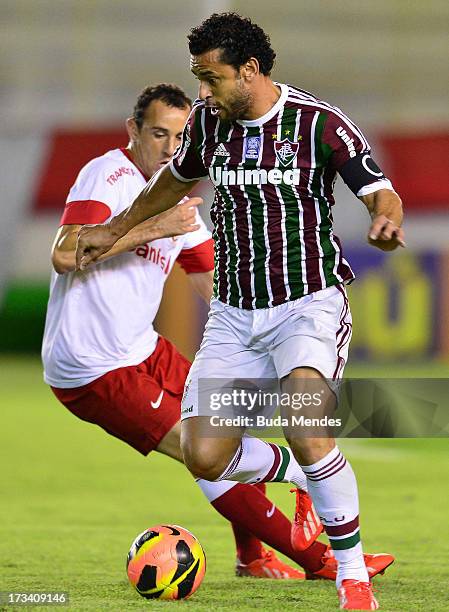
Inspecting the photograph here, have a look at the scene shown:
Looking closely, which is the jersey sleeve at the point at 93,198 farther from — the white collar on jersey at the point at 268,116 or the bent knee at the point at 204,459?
the bent knee at the point at 204,459

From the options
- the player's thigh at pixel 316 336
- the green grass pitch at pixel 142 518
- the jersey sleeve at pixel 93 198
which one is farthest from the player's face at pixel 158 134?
the green grass pitch at pixel 142 518

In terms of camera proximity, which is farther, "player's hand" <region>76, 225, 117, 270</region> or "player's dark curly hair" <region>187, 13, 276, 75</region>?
"player's hand" <region>76, 225, 117, 270</region>

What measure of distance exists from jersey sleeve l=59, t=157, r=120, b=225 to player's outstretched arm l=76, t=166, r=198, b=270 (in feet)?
1.64

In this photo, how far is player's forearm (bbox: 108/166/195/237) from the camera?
14.9ft

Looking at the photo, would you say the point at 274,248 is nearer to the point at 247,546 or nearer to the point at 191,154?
the point at 191,154

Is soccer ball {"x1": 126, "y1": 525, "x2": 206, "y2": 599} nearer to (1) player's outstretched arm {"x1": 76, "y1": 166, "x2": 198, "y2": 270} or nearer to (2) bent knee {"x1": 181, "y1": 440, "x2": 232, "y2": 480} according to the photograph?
(2) bent knee {"x1": 181, "y1": 440, "x2": 232, "y2": 480}

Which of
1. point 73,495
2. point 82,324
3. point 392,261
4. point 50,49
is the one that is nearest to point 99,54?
point 50,49

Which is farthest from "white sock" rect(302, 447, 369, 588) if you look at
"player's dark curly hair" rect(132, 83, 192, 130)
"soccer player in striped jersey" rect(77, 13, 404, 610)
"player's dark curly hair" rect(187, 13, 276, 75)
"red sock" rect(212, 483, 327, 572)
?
"player's dark curly hair" rect(132, 83, 192, 130)

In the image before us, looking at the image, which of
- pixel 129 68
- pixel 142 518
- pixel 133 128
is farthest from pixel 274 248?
pixel 129 68

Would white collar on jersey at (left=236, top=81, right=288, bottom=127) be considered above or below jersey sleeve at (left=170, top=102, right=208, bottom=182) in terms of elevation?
above

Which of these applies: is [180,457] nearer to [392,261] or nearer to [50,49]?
[392,261]

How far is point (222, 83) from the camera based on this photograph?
4.16 m

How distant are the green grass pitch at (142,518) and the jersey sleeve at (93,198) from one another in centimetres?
152

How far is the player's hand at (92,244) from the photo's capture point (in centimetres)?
451
